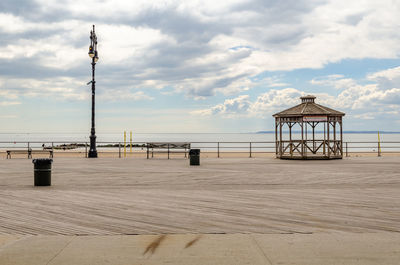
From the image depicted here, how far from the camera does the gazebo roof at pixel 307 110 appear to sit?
22.7 meters

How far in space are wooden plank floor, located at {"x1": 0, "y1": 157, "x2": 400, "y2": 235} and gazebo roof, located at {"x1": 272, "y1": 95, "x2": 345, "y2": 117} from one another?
33.2 feet

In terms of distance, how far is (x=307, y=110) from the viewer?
22969 millimetres

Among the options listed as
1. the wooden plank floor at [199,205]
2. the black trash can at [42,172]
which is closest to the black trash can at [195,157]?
the wooden plank floor at [199,205]

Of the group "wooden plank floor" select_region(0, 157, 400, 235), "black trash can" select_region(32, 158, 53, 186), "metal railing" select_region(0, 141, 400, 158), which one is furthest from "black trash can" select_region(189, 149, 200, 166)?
"black trash can" select_region(32, 158, 53, 186)

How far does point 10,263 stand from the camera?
4535 mm

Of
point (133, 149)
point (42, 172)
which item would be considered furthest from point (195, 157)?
point (133, 149)

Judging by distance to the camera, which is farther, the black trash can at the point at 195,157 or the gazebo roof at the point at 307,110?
the gazebo roof at the point at 307,110

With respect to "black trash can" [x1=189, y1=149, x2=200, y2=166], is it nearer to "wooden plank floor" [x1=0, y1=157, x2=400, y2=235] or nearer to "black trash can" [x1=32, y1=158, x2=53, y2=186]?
"wooden plank floor" [x1=0, y1=157, x2=400, y2=235]

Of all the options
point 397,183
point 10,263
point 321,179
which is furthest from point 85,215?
point 397,183

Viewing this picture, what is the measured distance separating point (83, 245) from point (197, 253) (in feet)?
4.94

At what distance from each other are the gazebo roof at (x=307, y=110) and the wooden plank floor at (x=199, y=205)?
10129 millimetres

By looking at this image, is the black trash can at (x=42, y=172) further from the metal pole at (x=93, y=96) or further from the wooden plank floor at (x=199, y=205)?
the metal pole at (x=93, y=96)

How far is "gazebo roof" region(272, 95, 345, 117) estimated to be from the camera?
74.5ft

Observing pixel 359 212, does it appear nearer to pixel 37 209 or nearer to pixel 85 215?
pixel 85 215
